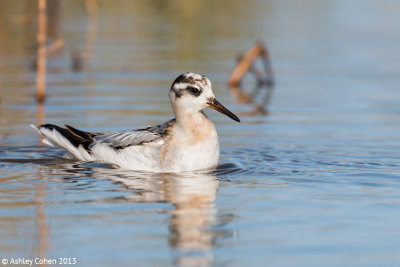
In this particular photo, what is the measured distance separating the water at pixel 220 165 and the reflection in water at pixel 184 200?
22mm

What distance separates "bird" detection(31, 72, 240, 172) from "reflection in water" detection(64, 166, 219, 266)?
0.18 meters

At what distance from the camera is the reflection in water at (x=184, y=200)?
28.0 ft

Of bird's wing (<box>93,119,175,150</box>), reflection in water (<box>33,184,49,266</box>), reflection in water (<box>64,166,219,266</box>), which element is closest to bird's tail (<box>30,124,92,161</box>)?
bird's wing (<box>93,119,175,150</box>)

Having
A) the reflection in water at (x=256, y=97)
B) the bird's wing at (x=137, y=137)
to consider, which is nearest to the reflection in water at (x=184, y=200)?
the bird's wing at (x=137, y=137)

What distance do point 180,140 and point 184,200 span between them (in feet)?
5.95

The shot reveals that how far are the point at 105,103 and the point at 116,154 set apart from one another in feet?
19.7

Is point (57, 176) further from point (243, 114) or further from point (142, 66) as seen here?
point (142, 66)

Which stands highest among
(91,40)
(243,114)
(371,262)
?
(91,40)

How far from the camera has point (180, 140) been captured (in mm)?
12273

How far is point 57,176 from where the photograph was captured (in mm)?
12016

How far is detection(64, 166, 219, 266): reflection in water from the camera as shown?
8.53 meters

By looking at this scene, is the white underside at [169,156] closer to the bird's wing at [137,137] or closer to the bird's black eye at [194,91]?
→ the bird's wing at [137,137]

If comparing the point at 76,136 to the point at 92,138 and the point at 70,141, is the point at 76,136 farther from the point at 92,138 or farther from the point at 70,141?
the point at 92,138

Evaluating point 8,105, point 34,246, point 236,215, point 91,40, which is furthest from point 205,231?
point 91,40
